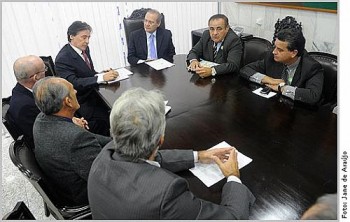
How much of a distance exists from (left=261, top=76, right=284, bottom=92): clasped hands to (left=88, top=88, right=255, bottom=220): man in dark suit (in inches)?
44.4

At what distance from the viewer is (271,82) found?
200 centimetres

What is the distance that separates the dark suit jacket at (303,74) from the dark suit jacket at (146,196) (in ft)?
3.42

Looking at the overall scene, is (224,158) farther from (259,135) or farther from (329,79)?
(329,79)

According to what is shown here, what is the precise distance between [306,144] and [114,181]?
3.36ft

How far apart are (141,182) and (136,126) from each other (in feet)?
0.63

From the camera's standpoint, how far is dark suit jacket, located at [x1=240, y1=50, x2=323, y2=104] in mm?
1783

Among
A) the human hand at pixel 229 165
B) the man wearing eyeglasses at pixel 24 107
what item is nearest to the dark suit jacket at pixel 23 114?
the man wearing eyeglasses at pixel 24 107

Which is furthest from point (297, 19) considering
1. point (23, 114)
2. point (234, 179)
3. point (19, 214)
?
point (19, 214)

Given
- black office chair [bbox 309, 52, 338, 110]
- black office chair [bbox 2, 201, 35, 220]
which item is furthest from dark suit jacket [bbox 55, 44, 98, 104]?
black office chair [bbox 309, 52, 338, 110]

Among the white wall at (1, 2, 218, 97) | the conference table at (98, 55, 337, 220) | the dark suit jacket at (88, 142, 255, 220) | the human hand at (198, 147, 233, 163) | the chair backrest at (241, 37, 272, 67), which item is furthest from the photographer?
the white wall at (1, 2, 218, 97)

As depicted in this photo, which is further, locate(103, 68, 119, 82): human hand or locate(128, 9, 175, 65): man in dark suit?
locate(128, 9, 175, 65): man in dark suit

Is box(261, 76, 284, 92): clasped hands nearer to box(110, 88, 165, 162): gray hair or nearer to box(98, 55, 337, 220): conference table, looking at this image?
box(98, 55, 337, 220): conference table

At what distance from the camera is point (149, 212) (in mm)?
840

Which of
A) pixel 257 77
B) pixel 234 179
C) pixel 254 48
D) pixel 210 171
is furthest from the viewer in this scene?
pixel 254 48
